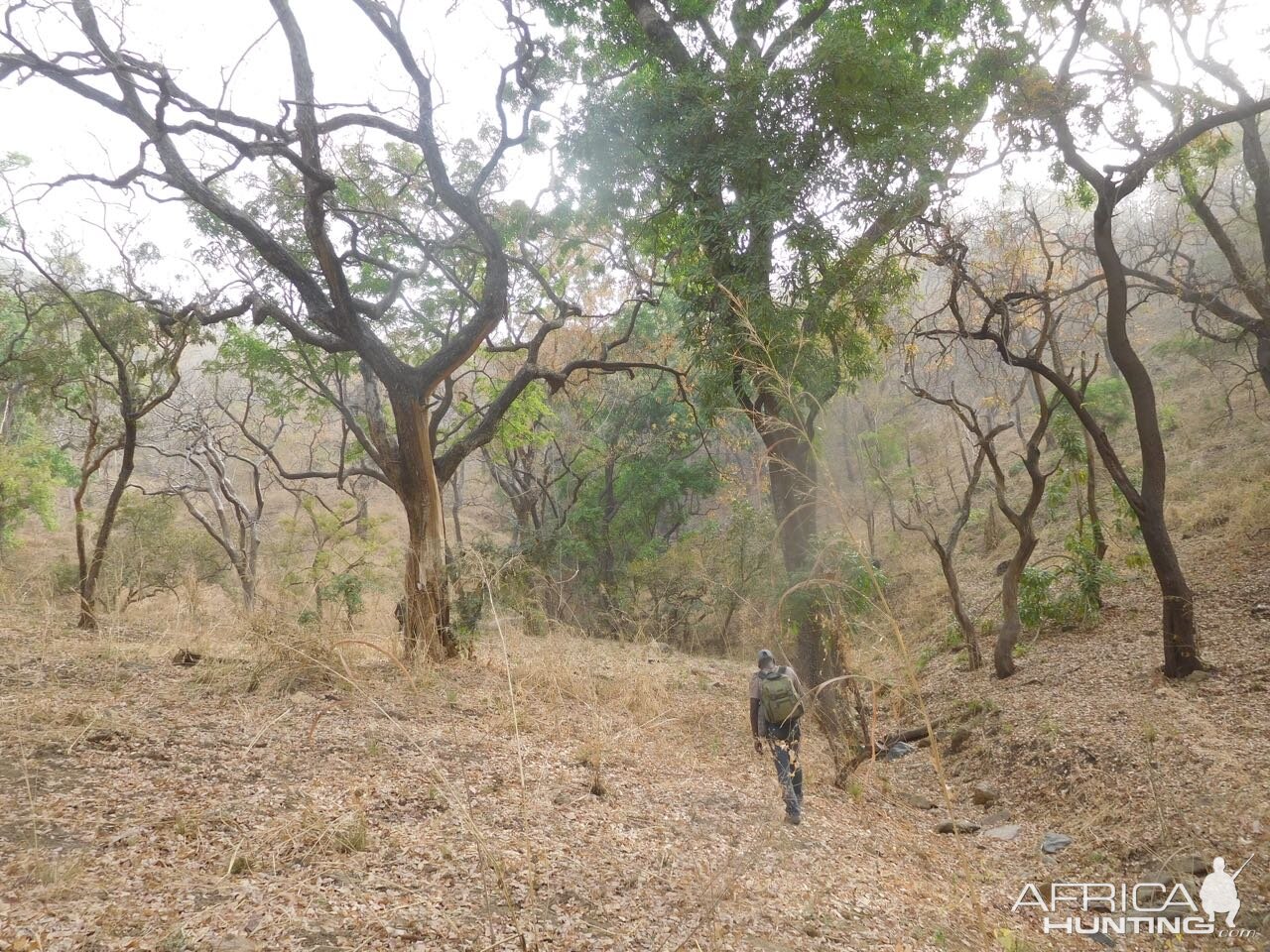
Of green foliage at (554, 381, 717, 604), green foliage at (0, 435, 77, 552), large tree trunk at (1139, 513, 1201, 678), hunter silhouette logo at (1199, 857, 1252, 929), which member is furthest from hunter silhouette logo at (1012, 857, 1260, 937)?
green foliage at (0, 435, 77, 552)

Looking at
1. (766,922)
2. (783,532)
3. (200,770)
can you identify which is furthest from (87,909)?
(783,532)

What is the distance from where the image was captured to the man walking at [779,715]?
5215 millimetres

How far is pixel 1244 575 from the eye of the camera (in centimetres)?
962

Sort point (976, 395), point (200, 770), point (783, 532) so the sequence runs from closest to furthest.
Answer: point (200, 770)
point (783, 532)
point (976, 395)

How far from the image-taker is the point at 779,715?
539 cm

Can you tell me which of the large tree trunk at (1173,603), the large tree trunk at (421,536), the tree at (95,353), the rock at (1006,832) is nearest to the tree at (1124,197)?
the large tree trunk at (1173,603)

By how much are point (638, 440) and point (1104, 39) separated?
1313 centimetres

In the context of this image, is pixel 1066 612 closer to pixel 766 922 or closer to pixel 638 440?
pixel 766 922

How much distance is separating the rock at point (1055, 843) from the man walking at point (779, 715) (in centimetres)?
196

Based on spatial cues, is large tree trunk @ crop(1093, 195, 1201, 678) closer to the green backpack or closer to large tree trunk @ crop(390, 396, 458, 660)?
the green backpack

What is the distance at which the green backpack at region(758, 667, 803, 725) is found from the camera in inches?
213

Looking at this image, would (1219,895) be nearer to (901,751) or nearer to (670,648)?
(901,751)

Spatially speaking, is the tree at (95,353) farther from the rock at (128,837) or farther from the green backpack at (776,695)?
the green backpack at (776,695)

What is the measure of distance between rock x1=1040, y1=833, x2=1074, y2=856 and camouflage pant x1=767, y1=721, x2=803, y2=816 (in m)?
1.96
